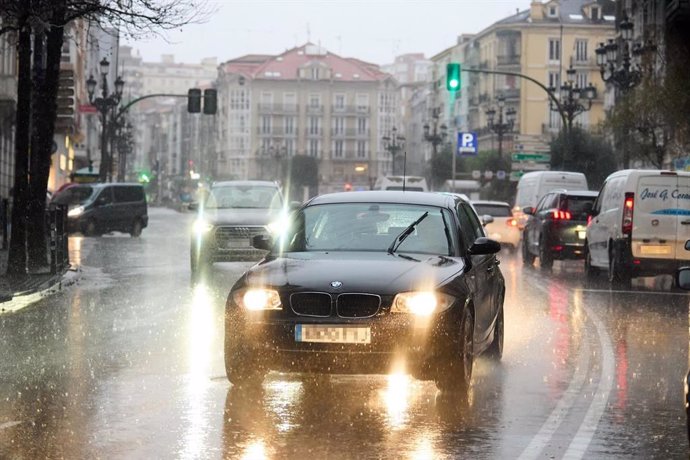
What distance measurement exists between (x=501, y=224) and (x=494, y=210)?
17.0 inches

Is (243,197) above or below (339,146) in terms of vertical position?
below

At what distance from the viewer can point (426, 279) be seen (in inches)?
379

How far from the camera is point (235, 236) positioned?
25234mm

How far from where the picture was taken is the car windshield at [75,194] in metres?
46.6

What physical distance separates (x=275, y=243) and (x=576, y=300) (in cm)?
1004

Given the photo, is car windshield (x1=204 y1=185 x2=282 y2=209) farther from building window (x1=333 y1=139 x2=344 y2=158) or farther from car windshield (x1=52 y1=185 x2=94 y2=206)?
building window (x1=333 y1=139 x2=344 y2=158)

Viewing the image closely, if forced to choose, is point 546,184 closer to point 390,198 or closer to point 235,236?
point 235,236

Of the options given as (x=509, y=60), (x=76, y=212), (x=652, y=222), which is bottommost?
(x=76, y=212)

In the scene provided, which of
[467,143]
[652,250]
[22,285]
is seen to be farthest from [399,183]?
[22,285]

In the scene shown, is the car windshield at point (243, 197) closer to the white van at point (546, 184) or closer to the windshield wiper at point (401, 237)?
the windshield wiper at point (401, 237)

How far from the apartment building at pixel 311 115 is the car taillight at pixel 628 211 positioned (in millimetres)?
158683

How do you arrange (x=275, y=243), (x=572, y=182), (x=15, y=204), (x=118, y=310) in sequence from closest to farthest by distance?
1. (x=275, y=243)
2. (x=118, y=310)
3. (x=15, y=204)
4. (x=572, y=182)

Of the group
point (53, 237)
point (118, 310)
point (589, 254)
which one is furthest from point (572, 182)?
point (118, 310)

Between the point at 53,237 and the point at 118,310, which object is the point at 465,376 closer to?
the point at 118,310
